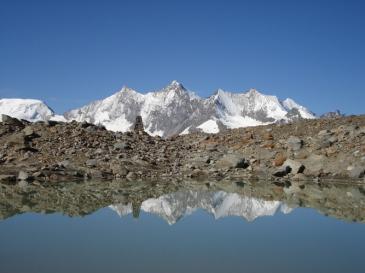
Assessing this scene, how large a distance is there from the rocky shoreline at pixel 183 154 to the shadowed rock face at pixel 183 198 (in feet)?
8.99

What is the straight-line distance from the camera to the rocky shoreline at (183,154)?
32.5 meters

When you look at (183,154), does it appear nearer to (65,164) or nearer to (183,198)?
(65,164)

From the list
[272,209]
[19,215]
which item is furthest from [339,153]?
[19,215]

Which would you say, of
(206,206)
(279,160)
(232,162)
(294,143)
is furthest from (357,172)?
(206,206)

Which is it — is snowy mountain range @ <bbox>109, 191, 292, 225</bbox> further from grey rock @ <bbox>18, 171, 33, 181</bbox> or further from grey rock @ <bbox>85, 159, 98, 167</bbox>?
grey rock @ <bbox>85, 159, 98, 167</bbox>

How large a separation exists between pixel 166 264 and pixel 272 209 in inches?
400

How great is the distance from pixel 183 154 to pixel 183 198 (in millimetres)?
15481

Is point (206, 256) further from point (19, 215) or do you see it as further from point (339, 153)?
point (339, 153)

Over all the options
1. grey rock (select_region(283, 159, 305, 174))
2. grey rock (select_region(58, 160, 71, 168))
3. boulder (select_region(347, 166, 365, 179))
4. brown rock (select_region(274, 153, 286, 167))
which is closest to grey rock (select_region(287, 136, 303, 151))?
brown rock (select_region(274, 153, 286, 167))

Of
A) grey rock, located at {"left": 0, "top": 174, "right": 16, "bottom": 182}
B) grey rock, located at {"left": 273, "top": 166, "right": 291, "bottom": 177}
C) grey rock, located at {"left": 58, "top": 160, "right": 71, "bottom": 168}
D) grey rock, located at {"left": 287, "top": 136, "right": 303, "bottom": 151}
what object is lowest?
grey rock, located at {"left": 0, "top": 174, "right": 16, "bottom": 182}

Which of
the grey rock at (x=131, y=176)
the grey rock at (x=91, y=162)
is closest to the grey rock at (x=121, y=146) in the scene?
the grey rock at (x=91, y=162)

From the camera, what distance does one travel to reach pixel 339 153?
1332 inches

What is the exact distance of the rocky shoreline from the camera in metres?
32.5

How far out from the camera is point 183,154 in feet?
130
